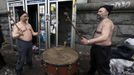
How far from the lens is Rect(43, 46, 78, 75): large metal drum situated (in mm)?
4787

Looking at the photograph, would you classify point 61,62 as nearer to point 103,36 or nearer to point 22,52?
point 103,36

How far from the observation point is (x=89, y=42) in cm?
443

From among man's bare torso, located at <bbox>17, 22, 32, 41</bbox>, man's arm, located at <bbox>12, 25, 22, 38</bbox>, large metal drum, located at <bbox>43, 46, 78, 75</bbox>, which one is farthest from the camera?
man's bare torso, located at <bbox>17, 22, 32, 41</bbox>

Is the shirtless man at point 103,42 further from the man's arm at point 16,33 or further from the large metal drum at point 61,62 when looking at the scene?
the man's arm at point 16,33

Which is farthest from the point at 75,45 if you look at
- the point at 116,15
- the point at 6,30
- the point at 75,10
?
the point at 6,30

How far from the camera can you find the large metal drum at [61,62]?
15.7 feet

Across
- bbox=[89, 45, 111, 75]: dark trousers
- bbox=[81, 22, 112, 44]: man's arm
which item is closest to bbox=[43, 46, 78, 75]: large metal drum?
bbox=[89, 45, 111, 75]: dark trousers

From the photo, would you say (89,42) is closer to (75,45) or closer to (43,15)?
(75,45)

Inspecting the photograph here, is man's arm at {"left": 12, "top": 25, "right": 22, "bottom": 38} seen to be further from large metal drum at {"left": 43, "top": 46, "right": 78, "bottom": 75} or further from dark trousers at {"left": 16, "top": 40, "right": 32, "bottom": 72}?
large metal drum at {"left": 43, "top": 46, "right": 78, "bottom": 75}

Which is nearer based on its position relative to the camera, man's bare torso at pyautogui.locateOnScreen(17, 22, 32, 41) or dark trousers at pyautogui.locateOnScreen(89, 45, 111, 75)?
dark trousers at pyautogui.locateOnScreen(89, 45, 111, 75)

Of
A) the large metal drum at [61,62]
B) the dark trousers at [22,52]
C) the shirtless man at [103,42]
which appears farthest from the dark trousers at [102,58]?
the dark trousers at [22,52]

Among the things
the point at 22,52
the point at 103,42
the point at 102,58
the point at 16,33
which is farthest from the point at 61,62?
the point at 16,33

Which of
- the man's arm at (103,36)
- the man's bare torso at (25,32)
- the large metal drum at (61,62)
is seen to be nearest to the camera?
the man's arm at (103,36)

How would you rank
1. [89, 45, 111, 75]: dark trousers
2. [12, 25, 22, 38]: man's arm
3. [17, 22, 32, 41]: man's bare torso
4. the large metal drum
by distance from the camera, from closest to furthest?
[89, 45, 111, 75]: dark trousers → the large metal drum → [12, 25, 22, 38]: man's arm → [17, 22, 32, 41]: man's bare torso
